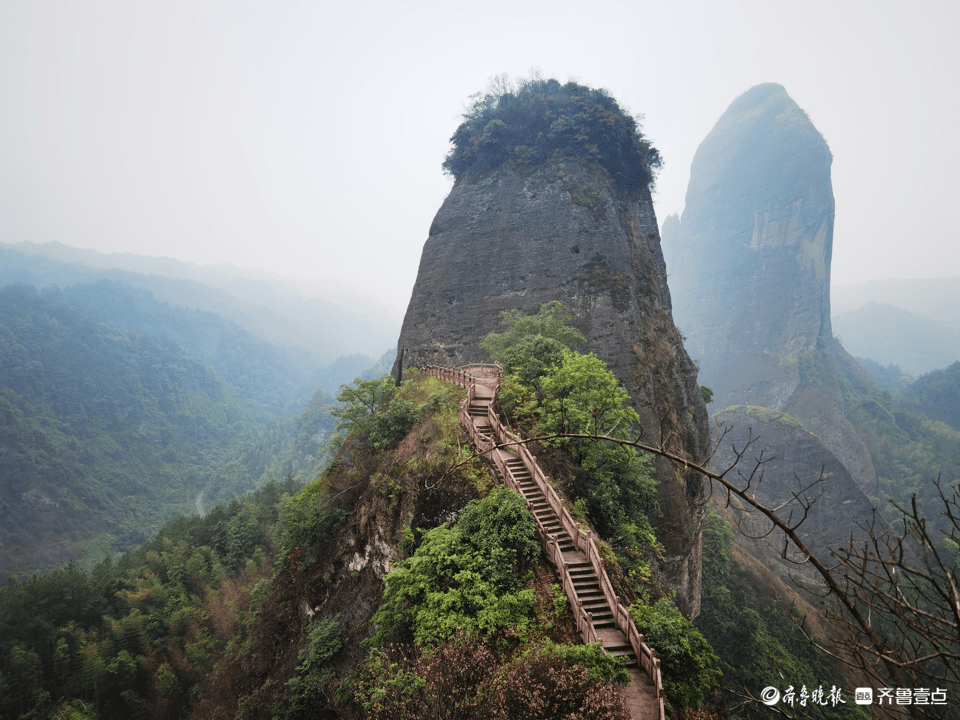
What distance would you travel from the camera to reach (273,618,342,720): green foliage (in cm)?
1142

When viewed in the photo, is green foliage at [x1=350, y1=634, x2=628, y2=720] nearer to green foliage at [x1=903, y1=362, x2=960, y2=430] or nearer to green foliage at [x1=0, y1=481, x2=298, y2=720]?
green foliage at [x1=0, y1=481, x2=298, y2=720]

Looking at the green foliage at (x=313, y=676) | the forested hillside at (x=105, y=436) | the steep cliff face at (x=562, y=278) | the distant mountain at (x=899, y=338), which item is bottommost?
the forested hillside at (x=105, y=436)

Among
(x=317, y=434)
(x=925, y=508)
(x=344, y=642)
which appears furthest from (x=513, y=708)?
(x=317, y=434)

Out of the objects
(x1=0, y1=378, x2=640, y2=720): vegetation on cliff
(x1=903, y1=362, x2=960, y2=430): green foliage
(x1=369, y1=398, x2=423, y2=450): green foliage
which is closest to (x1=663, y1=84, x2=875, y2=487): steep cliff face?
(x1=903, y1=362, x2=960, y2=430): green foliage

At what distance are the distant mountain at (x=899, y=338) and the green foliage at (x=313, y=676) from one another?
19001 centimetres

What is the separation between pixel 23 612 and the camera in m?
23.2

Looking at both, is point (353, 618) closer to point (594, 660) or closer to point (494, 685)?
point (494, 685)

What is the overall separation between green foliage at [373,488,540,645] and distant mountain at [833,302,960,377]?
187555 millimetres

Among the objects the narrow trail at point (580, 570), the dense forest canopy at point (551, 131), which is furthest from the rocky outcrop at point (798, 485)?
the narrow trail at point (580, 570)

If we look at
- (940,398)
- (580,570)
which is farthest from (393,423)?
(940,398)

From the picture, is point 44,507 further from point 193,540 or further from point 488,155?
point 488,155

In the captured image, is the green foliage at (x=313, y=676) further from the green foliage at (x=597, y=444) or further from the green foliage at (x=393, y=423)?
the green foliage at (x=597, y=444)

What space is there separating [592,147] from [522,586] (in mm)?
27729

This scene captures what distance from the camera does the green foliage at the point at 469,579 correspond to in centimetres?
914
